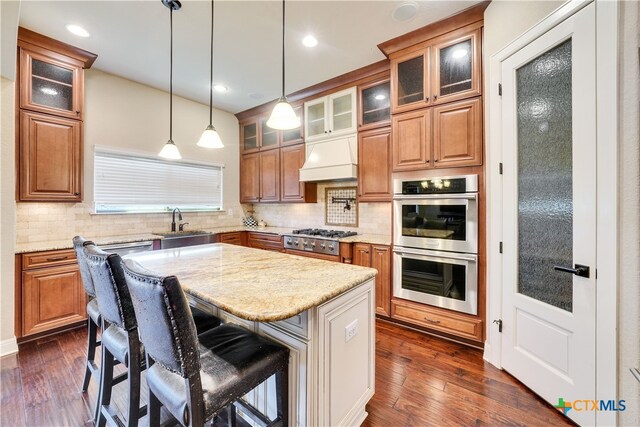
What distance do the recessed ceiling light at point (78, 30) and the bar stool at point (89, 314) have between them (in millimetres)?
2190

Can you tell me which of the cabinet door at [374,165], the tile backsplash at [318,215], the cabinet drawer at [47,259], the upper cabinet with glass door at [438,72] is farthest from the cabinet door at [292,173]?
the cabinet drawer at [47,259]

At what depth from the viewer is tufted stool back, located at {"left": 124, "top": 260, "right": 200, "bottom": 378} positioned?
873 millimetres

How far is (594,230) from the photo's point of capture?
1479 millimetres

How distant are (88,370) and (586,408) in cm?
323

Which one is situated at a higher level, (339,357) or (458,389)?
(339,357)

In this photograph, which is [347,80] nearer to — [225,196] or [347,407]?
[225,196]

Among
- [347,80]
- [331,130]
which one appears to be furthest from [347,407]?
[347,80]

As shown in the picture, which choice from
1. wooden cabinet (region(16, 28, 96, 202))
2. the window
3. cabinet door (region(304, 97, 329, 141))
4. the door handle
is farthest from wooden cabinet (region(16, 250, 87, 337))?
the door handle

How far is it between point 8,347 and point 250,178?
3.41m

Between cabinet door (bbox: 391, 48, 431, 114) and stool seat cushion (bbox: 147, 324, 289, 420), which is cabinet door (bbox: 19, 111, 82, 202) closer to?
stool seat cushion (bbox: 147, 324, 289, 420)

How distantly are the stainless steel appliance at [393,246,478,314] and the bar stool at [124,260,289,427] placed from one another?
1867mm

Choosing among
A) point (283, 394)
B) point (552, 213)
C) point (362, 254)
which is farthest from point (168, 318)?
point (362, 254)

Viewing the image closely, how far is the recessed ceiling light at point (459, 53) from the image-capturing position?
2465 millimetres

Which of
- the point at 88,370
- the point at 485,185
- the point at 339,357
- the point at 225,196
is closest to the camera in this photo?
the point at 339,357
